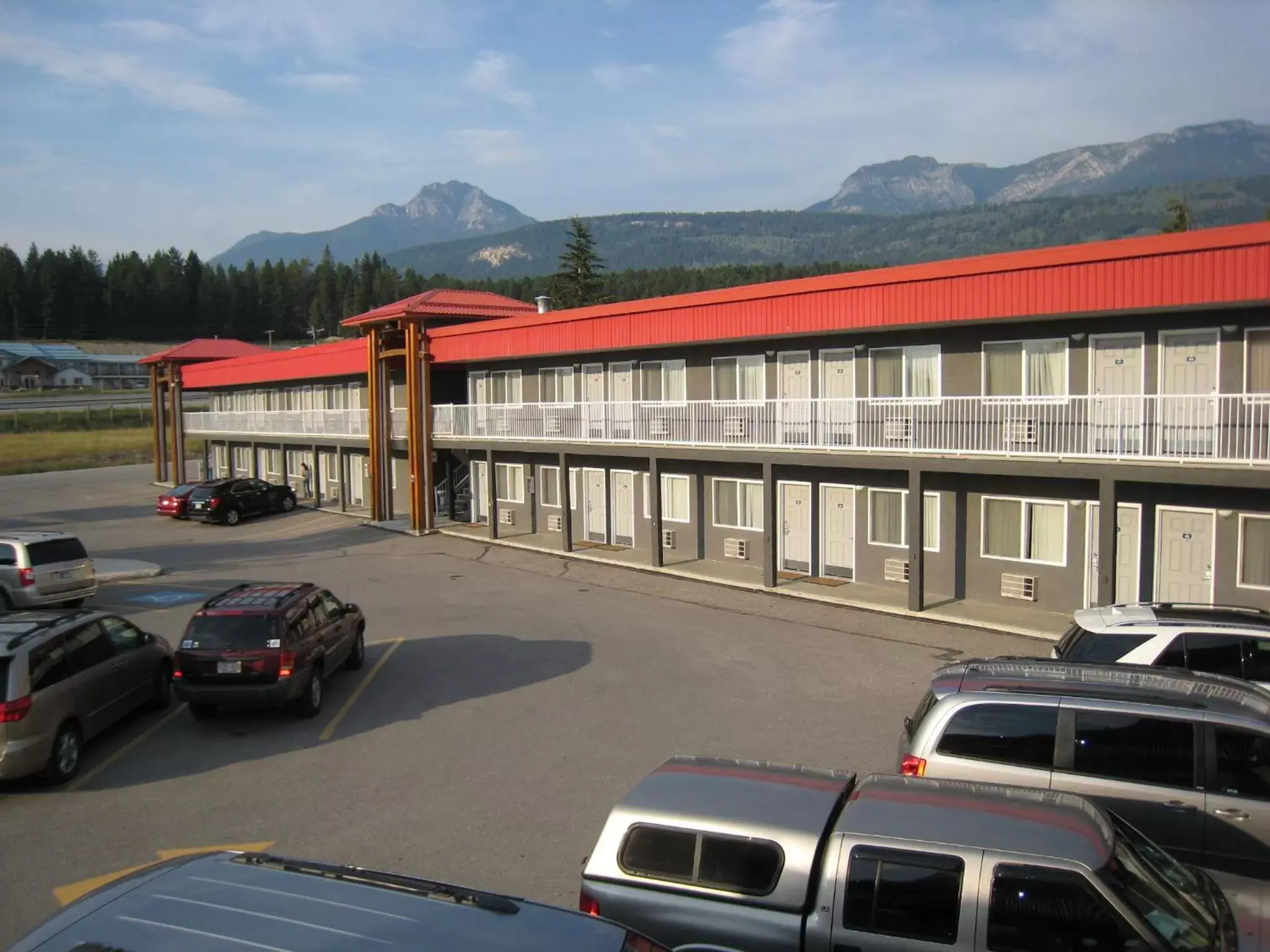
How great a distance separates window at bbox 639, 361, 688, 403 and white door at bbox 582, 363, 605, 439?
1.21m

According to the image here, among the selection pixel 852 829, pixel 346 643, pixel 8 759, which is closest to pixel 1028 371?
pixel 346 643

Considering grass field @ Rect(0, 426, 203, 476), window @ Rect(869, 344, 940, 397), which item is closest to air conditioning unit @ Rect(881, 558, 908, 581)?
window @ Rect(869, 344, 940, 397)

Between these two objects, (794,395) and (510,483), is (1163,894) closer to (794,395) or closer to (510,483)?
(794,395)

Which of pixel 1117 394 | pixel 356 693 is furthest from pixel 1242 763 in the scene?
pixel 356 693

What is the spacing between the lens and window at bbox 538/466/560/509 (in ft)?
92.9

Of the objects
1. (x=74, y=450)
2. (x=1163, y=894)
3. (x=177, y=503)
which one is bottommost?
(x=177, y=503)

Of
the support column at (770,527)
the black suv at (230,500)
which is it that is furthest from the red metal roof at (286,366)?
the support column at (770,527)

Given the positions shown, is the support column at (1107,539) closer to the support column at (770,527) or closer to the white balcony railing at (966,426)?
the white balcony railing at (966,426)

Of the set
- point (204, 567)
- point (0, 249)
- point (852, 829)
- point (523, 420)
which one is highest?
point (0, 249)

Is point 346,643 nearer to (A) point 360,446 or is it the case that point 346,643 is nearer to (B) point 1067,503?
(B) point 1067,503

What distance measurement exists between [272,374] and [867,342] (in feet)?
100

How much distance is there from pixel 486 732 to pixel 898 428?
10.2 metres

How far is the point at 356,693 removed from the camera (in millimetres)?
13359

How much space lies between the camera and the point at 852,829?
5.43 metres
